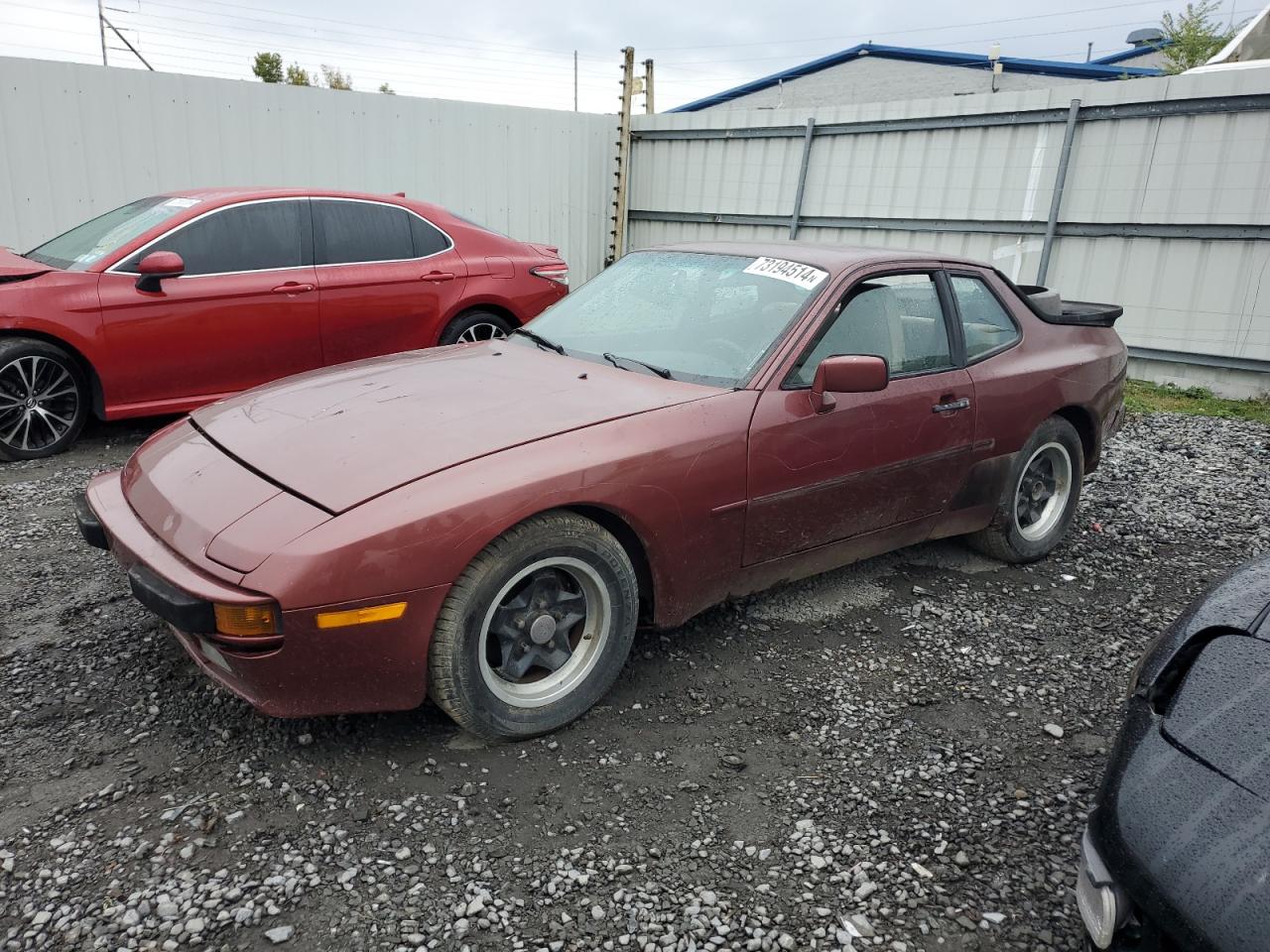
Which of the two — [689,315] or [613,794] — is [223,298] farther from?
[613,794]

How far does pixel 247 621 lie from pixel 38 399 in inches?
162


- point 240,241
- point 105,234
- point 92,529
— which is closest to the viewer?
point 92,529

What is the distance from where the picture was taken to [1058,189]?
8.41m

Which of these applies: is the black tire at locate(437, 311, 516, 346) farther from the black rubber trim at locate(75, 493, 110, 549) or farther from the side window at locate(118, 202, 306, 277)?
the black rubber trim at locate(75, 493, 110, 549)

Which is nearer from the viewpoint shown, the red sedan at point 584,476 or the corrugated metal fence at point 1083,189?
the red sedan at point 584,476

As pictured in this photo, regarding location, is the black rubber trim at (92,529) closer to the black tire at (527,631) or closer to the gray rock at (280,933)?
the black tire at (527,631)

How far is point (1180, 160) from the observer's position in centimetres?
778

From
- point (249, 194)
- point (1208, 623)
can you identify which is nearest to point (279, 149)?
point (249, 194)

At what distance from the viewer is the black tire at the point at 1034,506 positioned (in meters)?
4.24

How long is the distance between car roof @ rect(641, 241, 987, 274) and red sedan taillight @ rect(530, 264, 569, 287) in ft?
9.68

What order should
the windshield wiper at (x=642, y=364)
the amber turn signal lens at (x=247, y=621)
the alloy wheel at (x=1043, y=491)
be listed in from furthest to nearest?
1. the alloy wheel at (x=1043, y=491)
2. the windshield wiper at (x=642, y=364)
3. the amber turn signal lens at (x=247, y=621)

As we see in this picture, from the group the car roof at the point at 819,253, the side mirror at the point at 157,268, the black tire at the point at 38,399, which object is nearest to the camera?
the car roof at the point at 819,253

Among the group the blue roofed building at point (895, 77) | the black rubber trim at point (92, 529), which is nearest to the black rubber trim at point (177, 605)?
the black rubber trim at point (92, 529)

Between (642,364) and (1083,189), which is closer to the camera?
(642,364)
